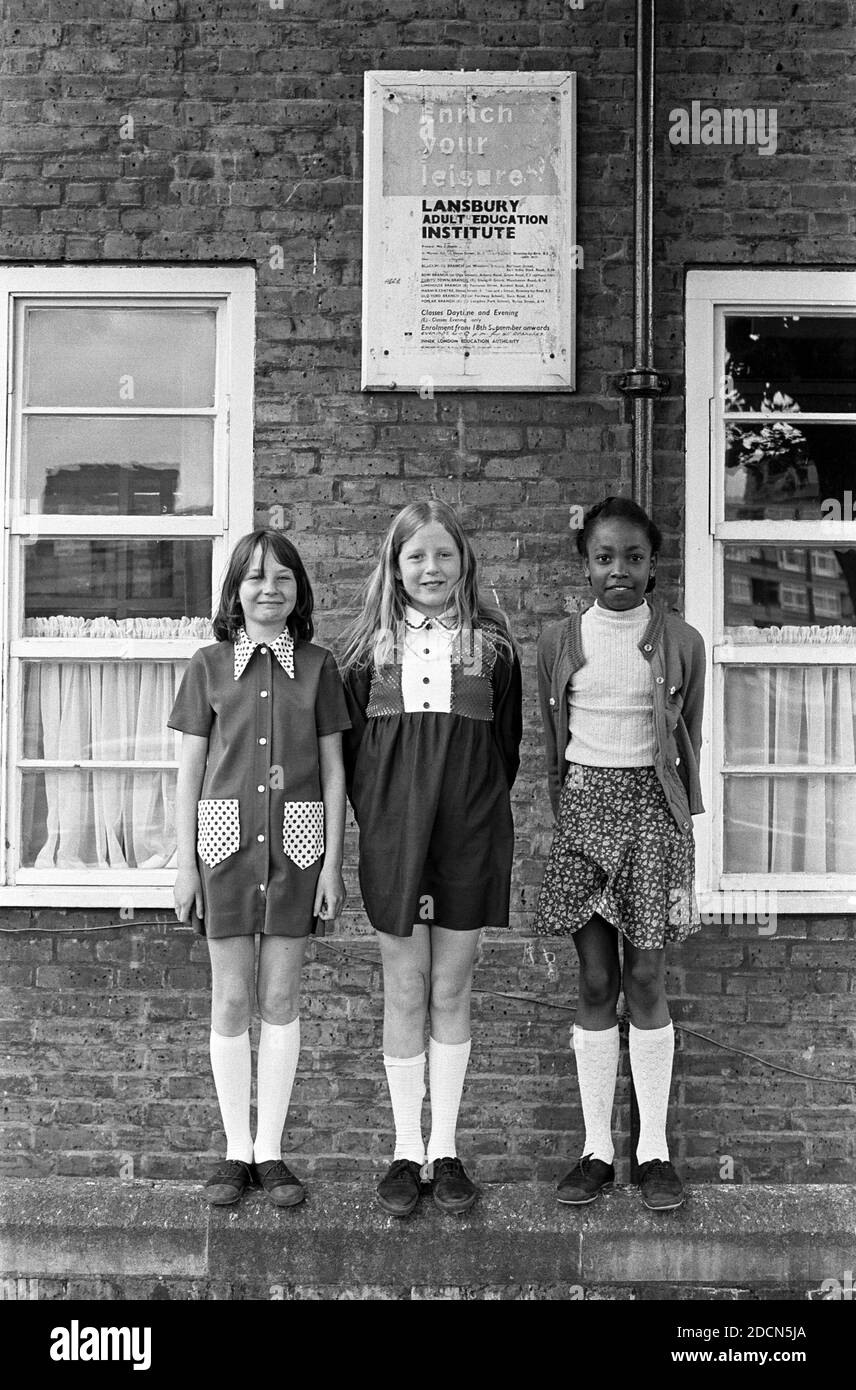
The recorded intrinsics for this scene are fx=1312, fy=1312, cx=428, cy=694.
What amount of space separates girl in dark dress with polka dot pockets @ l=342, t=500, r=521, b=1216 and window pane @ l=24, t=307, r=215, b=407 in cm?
155

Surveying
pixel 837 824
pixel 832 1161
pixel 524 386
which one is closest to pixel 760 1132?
pixel 832 1161

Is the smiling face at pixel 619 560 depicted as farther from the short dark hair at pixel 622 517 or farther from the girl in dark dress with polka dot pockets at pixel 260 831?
the girl in dark dress with polka dot pockets at pixel 260 831

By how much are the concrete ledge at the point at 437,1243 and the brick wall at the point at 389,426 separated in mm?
1045

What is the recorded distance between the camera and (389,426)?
4.54 metres

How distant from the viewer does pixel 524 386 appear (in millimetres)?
4508

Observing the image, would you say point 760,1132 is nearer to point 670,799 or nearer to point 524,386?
point 670,799

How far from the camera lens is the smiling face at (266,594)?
338cm

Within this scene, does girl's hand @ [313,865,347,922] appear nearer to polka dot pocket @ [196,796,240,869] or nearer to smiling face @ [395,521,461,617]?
polka dot pocket @ [196,796,240,869]

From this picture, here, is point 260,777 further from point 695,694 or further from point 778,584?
point 778,584

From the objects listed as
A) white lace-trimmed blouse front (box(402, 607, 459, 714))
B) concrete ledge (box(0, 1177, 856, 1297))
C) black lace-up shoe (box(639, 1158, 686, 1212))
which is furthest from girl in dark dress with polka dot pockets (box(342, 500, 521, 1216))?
black lace-up shoe (box(639, 1158, 686, 1212))

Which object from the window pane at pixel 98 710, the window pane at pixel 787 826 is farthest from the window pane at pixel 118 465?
the window pane at pixel 787 826

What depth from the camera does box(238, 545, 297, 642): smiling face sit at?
11.1 feet

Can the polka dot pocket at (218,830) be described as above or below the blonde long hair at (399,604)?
below

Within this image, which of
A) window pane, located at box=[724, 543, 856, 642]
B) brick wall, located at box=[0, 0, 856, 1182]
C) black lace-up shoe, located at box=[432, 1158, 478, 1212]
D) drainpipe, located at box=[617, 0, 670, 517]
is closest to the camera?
black lace-up shoe, located at box=[432, 1158, 478, 1212]
